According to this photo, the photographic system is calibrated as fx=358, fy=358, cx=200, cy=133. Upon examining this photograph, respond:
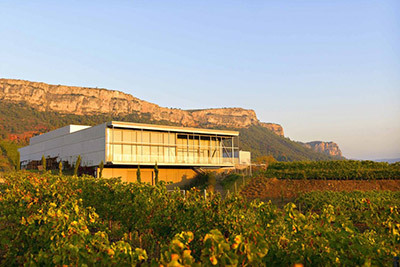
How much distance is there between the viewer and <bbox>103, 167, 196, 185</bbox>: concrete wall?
35531 mm

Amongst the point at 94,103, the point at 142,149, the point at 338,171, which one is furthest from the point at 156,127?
the point at 94,103

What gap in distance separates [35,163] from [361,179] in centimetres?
4073

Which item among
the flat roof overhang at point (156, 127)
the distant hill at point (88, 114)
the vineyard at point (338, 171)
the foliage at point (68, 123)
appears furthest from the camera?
the distant hill at point (88, 114)

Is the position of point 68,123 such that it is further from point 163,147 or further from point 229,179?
point 229,179

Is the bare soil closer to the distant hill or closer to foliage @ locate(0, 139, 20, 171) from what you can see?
foliage @ locate(0, 139, 20, 171)

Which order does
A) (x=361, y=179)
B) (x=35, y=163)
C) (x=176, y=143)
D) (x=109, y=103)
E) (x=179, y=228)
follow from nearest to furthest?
(x=179, y=228)
(x=361, y=179)
(x=176, y=143)
(x=35, y=163)
(x=109, y=103)

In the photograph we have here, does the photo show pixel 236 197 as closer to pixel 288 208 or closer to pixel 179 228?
pixel 179 228

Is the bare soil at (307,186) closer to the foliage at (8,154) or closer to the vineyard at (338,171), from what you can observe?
the vineyard at (338,171)

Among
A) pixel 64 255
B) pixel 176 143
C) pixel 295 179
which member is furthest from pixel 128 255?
pixel 176 143

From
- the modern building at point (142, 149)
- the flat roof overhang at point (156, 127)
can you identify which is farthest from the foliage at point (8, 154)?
the flat roof overhang at point (156, 127)

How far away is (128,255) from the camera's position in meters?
4.23

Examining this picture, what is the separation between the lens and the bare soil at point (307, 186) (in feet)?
86.9

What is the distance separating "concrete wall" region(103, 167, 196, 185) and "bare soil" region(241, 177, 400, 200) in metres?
10.6

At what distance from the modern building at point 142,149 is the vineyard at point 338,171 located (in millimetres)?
11060
